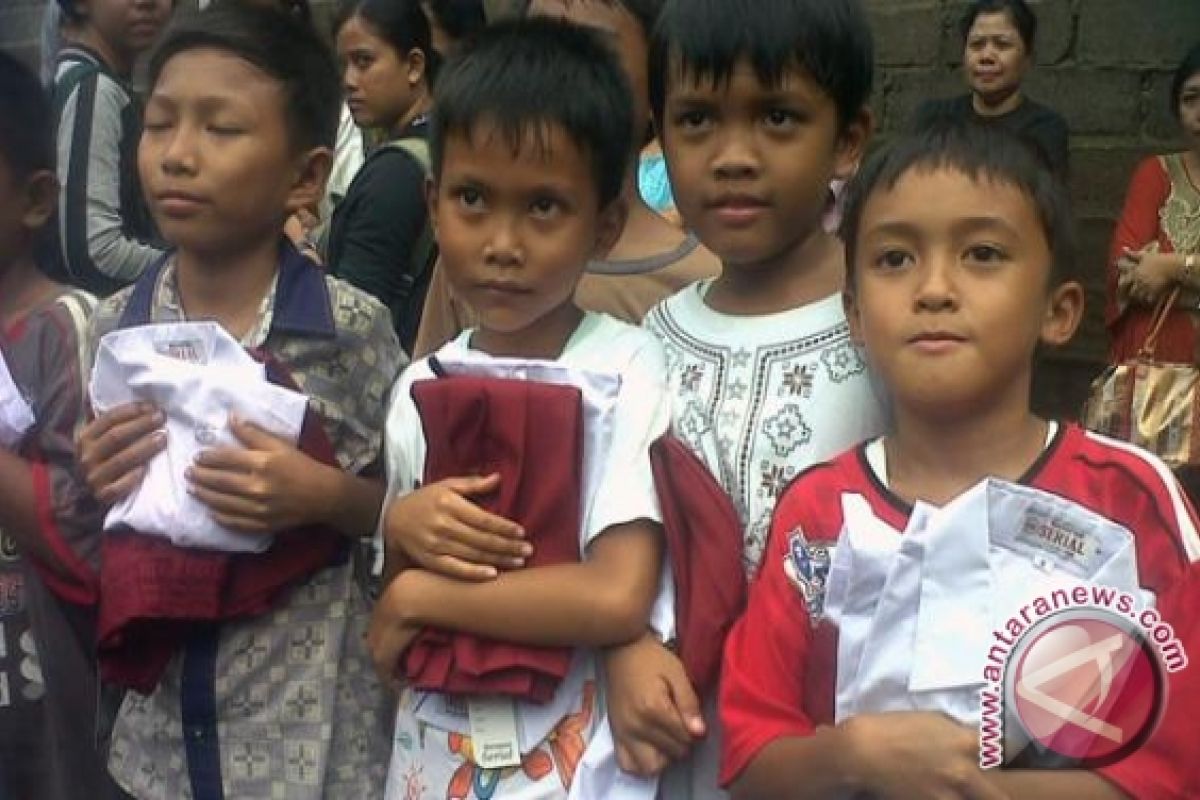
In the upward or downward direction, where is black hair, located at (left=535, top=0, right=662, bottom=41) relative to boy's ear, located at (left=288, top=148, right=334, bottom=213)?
upward

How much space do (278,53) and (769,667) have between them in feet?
3.83

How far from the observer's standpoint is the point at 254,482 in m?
2.19

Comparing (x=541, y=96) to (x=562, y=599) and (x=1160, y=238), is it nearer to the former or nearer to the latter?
(x=562, y=599)

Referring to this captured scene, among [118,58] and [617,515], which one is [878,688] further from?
[118,58]

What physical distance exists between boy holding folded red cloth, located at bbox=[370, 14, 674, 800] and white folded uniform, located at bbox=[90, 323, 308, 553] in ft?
0.67

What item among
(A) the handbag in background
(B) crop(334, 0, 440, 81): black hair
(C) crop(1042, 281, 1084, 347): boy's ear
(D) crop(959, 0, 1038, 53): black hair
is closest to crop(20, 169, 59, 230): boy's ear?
(C) crop(1042, 281, 1084, 347): boy's ear

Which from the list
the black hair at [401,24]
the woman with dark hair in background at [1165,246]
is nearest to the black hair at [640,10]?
the black hair at [401,24]

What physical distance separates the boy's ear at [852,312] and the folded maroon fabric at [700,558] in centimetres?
25

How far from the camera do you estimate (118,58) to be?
165 inches

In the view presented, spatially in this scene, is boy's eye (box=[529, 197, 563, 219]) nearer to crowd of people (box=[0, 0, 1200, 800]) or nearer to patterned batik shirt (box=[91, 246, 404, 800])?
crowd of people (box=[0, 0, 1200, 800])

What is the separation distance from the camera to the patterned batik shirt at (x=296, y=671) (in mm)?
2312

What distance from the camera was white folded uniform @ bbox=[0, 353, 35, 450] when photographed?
8.08ft

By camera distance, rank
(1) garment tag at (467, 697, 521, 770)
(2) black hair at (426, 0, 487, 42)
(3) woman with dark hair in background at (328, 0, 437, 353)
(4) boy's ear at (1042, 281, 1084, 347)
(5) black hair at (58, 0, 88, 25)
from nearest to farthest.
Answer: (4) boy's ear at (1042, 281, 1084, 347)
(1) garment tag at (467, 697, 521, 770)
(3) woman with dark hair in background at (328, 0, 437, 353)
(5) black hair at (58, 0, 88, 25)
(2) black hair at (426, 0, 487, 42)

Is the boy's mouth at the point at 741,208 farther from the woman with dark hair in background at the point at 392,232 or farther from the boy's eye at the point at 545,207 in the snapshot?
the woman with dark hair in background at the point at 392,232
